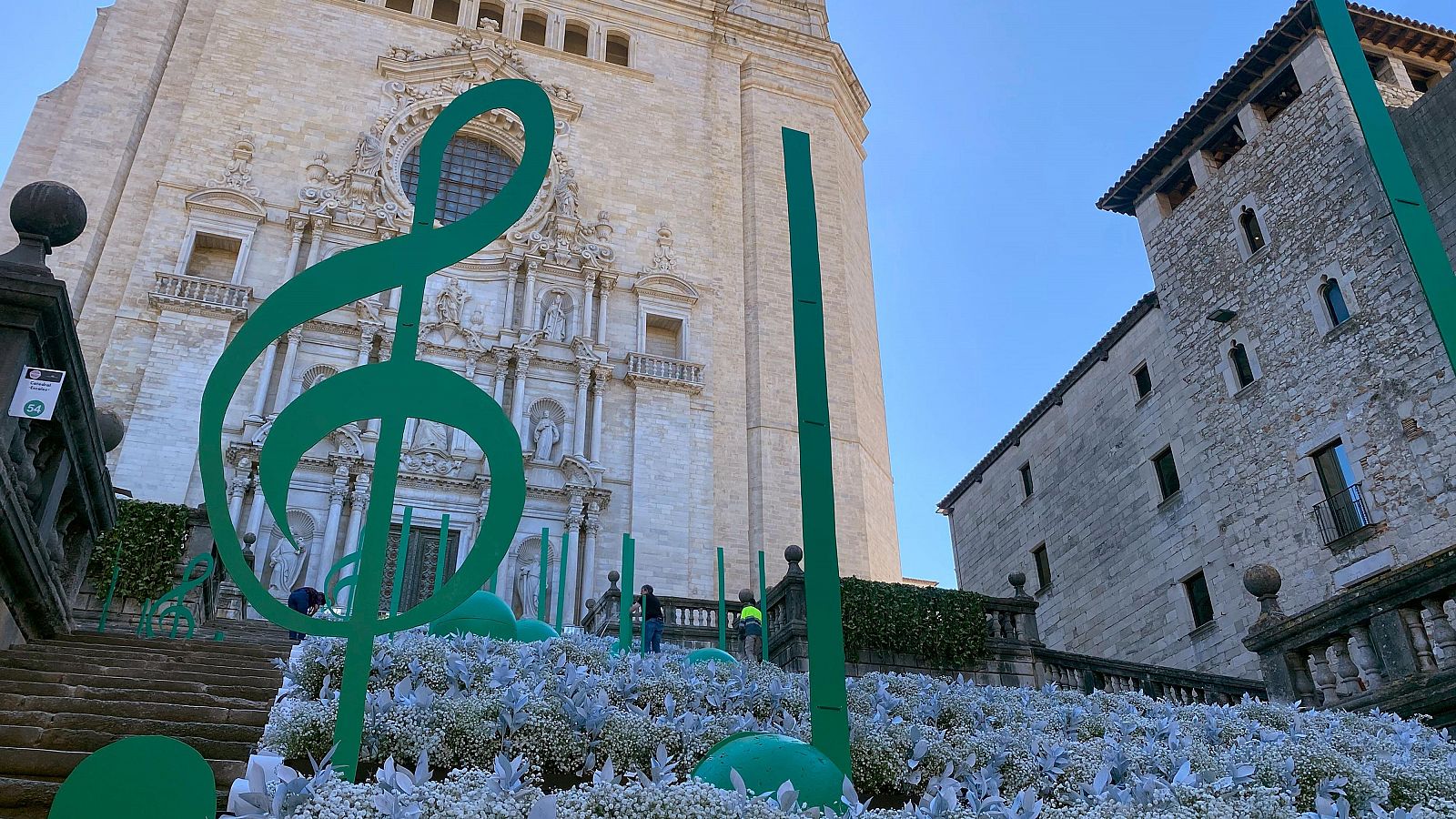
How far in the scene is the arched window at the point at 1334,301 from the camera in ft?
56.4

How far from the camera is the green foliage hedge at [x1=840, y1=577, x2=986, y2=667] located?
13.9m

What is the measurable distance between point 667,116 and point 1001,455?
1386 cm

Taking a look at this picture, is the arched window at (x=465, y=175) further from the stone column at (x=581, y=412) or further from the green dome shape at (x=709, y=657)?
the green dome shape at (x=709, y=657)

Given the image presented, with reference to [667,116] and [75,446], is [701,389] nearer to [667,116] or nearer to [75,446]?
[667,116]

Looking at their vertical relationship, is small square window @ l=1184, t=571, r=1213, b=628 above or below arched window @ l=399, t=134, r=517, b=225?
below

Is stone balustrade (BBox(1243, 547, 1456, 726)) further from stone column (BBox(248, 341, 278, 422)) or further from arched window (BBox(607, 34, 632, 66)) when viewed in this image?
arched window (BBox(607, 34, 632, 66))

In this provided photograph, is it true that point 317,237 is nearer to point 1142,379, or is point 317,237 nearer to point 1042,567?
point 1142,379

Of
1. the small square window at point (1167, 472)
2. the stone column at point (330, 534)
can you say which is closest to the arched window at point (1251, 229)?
the small square window at point (1167, 472)

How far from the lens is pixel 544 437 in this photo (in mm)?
22266

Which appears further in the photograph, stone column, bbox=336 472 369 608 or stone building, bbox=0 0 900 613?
stone building, bbox=0 0 900 613

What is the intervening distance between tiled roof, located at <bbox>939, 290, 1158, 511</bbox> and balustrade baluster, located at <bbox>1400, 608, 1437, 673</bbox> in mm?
15725

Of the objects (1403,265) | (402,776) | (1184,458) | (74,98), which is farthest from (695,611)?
(74,98)

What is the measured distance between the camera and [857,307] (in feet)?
94.7

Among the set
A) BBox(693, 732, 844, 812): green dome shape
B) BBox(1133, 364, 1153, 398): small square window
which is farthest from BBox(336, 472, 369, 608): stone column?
BBox(1133, 364, 1153, 398): small square window
